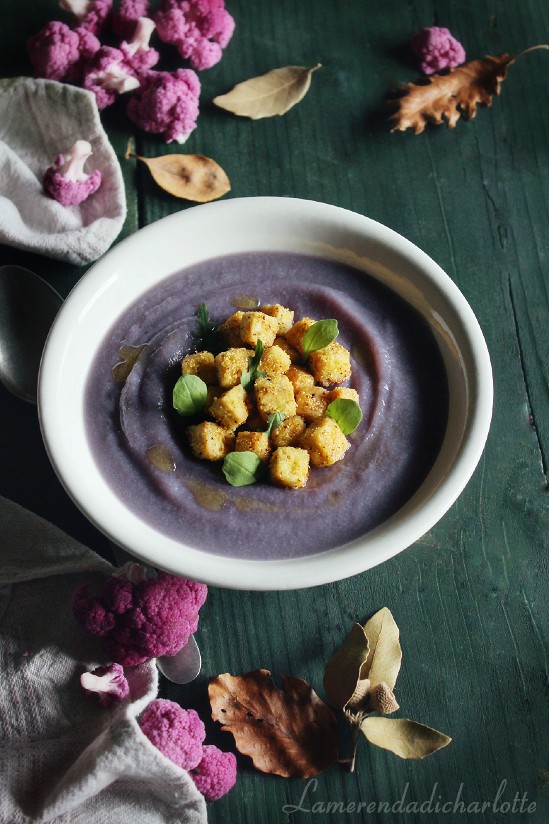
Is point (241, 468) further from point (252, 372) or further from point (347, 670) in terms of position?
point (347, 670)

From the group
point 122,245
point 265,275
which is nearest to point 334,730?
point 265,275

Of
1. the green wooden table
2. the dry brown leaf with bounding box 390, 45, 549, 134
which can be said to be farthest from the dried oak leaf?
the dry brown leaf with bounding box 390, 45, 549, 134

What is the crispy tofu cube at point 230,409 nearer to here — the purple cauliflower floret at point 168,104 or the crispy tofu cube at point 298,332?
Answer: the crispy tofu cube at point 298,332

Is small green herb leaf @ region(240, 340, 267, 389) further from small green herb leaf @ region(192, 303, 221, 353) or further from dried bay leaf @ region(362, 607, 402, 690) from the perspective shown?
dried bay leaf @ region(362, 607, 402, 690)

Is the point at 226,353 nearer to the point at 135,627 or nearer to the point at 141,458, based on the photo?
the point at 141,458

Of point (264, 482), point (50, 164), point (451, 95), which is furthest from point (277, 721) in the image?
point (451, 95)

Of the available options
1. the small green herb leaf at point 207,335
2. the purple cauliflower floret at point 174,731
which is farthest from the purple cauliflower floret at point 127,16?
the purple cauliflower floret at point 174,731
